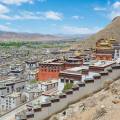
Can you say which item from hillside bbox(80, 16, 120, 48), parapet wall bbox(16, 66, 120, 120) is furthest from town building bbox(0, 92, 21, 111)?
hillside bbox(80, 16, 120, 48)

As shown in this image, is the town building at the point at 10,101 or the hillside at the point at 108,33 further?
the hillside at the point at 108,33

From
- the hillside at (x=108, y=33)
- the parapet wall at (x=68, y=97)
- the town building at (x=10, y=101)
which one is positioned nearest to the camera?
the parapet wall at (x=68, y=97)

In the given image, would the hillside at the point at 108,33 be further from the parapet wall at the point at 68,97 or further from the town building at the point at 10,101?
the parapet wall at the point at 68,97

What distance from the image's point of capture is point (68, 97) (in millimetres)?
14148

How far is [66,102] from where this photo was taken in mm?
14109

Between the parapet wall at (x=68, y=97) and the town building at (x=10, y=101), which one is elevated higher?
the parapet wall at (x=68, y=97)

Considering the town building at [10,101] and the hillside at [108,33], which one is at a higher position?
the hillside at [108,33]

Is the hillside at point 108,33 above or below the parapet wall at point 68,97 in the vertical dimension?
above

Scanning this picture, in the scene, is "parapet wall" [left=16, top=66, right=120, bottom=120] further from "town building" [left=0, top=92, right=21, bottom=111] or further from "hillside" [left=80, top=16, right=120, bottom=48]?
"hillside" [left=80, top=16, right=120, bottom=48]

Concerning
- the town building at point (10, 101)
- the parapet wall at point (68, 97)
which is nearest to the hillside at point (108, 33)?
the town building at point (10, 101)

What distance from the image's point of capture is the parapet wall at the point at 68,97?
42.9ft

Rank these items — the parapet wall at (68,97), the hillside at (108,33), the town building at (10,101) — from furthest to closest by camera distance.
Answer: the hillside at (108,33)
the town building at (10,101)
the parapet wall at (68,97)

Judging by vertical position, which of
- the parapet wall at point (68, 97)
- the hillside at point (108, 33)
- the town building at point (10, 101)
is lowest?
the town building at point (10, 101)

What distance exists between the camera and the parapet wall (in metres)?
13.1
